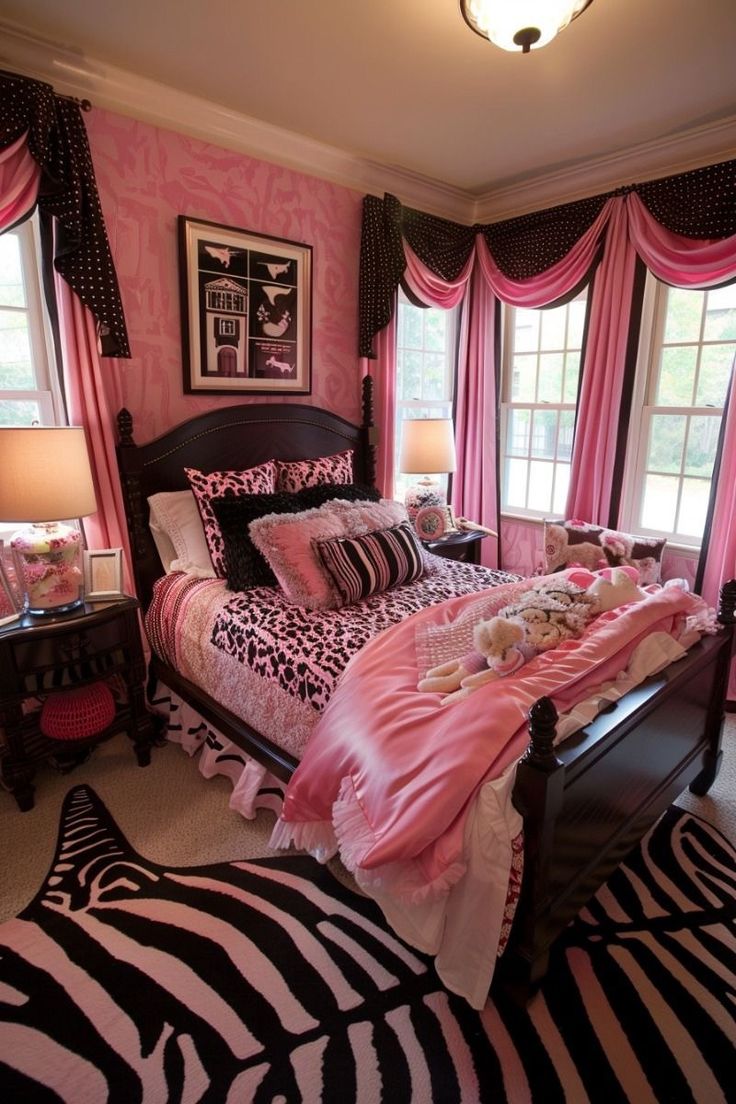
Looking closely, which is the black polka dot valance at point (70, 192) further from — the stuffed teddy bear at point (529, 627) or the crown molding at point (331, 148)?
the stuffed teddy bear at point (529, 627)

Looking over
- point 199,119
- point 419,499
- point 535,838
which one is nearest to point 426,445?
point 419,499

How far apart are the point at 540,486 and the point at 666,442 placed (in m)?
0.82

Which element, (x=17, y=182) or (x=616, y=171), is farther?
(x=616, y=171)

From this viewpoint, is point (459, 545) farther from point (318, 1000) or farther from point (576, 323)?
point (318, 1000)

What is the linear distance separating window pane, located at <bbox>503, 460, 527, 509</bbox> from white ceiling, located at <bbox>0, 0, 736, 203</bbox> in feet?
5.85

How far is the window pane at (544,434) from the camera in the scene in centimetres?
384

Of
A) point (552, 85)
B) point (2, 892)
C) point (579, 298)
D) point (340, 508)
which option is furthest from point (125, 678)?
point (579, 298)

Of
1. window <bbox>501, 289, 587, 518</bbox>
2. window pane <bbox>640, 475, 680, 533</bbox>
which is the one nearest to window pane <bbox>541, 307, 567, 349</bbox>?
window <bbox>501, 289, 587, 518</bbox>

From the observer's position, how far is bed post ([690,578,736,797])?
2078 mm

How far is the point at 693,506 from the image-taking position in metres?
3.26

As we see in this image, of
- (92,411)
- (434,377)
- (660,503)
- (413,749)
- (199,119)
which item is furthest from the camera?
(434,377)

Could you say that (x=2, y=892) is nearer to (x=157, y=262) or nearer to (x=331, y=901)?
(x=331, y=901)

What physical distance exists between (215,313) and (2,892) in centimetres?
246

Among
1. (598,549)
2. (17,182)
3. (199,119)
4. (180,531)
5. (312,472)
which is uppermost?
(199,119)
